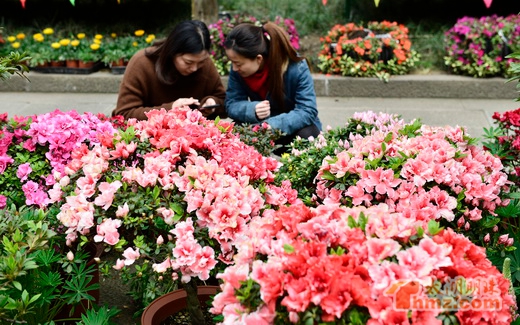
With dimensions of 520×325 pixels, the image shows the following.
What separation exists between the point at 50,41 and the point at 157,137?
6627 millimetres

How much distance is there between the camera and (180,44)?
4184 millimetres

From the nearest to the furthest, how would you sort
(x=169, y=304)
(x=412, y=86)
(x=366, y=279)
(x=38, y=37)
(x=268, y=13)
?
(x=366, y=279), (x=169, y=304), (x=412, y=86), (x=38, y=37), (x=268, y=13)

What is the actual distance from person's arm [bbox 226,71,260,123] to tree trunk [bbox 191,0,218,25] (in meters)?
3.87

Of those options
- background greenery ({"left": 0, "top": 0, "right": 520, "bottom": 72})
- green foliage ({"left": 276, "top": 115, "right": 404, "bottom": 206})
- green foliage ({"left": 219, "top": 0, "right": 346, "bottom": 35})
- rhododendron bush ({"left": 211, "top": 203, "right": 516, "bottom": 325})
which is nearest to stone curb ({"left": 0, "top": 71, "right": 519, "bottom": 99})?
background greenery ({"left": 0, "top": 0, "right": 520, "bottom": 72})

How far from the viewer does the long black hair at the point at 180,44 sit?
4.16 meters

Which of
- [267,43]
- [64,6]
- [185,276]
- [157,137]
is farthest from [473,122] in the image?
[64,6]

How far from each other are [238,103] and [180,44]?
0.62 meters

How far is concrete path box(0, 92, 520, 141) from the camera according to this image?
6.76 m

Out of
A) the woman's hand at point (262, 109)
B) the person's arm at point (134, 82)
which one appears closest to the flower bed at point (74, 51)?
the person's arm at point (134, 82)

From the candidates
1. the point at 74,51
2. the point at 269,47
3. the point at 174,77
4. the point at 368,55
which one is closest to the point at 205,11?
the point at 74,51

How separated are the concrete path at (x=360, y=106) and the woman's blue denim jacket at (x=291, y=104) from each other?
2133 mm

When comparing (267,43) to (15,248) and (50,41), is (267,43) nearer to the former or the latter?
(15,248)

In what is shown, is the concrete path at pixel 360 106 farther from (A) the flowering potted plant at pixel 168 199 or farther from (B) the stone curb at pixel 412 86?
(A) the flowering potted plant at pixel 168 199

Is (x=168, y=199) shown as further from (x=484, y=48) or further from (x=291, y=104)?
(x=484, y=48)
